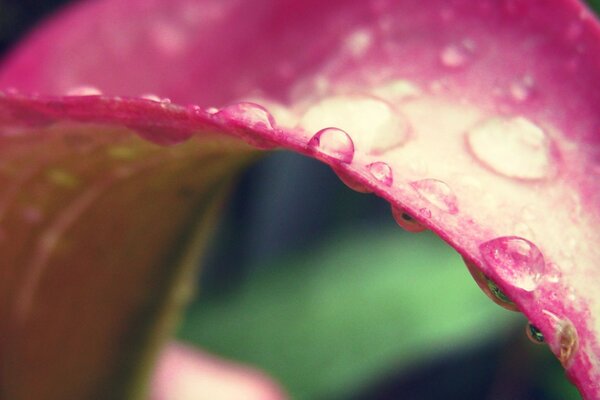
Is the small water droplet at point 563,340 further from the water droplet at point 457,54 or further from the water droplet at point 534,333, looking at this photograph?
the water droplet at point 457,54

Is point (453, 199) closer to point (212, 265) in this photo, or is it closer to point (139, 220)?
point (139, 220)

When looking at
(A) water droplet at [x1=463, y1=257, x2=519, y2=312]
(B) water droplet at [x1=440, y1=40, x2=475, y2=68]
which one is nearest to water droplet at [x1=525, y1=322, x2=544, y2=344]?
(A) water droplet at [x1=463, y1=257, x2=519, y2=312]

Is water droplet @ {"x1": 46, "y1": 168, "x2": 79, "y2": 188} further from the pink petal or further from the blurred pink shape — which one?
the blurred pink shape

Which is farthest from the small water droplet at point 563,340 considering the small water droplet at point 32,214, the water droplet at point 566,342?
the small water droplet at point 32,214

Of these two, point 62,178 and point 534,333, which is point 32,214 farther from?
point 534,333

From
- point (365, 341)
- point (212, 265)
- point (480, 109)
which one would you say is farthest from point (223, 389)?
point (480, 109)

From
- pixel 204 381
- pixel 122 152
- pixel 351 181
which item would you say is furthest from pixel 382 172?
Answer: pixel 204 381

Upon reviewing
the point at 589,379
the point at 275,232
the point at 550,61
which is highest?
the point at 275,232
